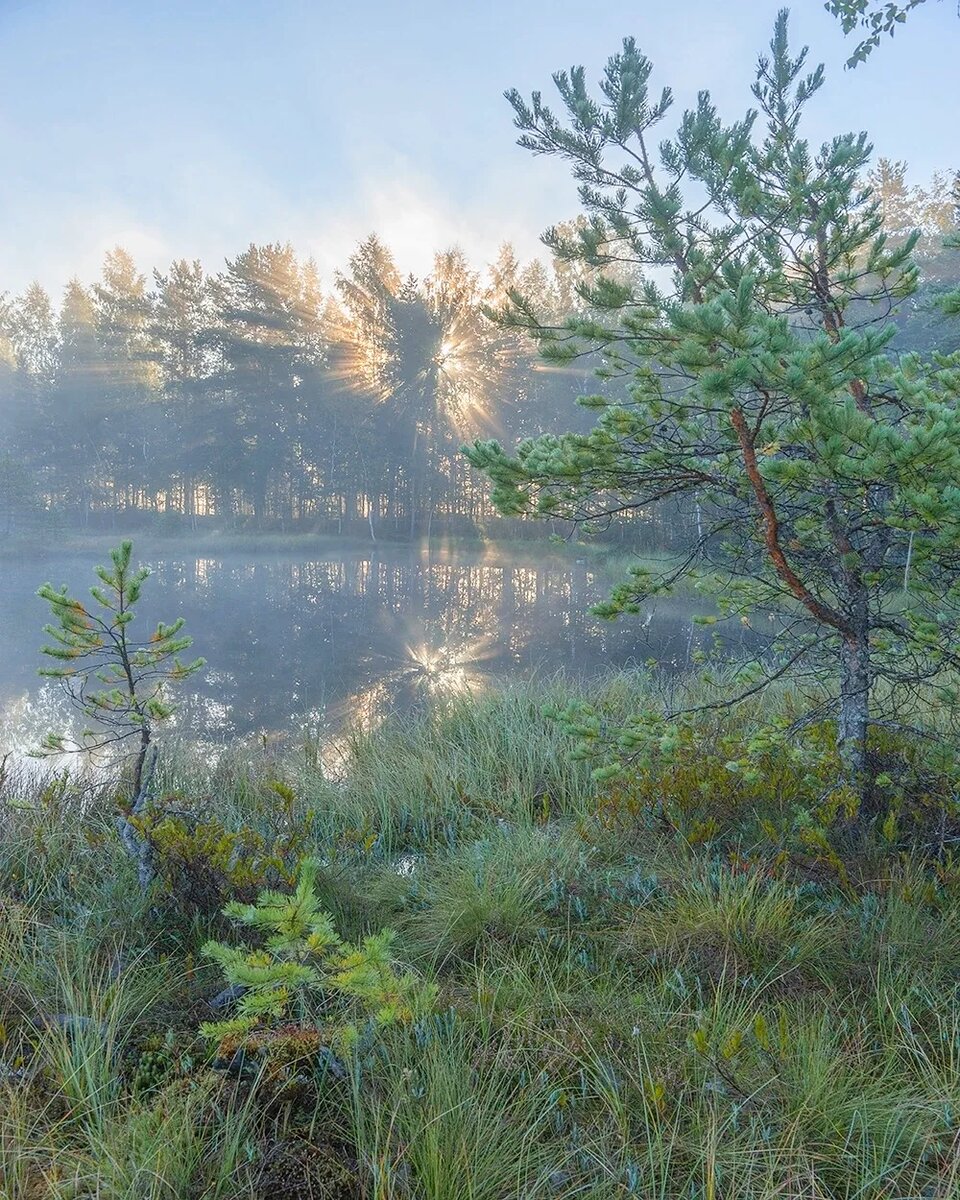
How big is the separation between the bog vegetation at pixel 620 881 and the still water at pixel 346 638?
1.50m

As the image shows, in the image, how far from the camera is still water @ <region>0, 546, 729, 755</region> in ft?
28.3

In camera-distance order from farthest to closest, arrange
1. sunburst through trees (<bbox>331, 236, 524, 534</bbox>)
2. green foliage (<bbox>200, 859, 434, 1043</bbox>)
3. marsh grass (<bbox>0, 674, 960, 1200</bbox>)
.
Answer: sunburst through trees (<bbox>331, 236, 524, 534</bbox>)
green foliage (<bbox>200, 859, 434, 1043</bbox>)
marsh grass (<bbox>0, 674, 960, 1200</bbox>)

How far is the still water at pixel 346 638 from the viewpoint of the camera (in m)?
8.62

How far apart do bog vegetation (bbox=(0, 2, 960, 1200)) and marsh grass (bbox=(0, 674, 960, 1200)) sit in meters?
0.02

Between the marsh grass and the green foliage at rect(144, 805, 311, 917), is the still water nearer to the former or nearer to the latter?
the marsh grass

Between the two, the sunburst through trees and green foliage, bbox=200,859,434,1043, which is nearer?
green foliage, bbox=200,859,434,1043

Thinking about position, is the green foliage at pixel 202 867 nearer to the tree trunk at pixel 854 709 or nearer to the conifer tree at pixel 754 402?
the conifer tree at pixel 754 402

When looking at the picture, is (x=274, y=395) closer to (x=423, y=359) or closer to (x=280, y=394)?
(x=280, y=394)

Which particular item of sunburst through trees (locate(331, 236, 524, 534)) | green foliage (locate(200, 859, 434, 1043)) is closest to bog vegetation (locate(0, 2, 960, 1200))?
green foliage (locate(200, 859, 434, 1043))

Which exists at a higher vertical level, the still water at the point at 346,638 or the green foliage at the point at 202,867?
the green foliage at the point at 202,867

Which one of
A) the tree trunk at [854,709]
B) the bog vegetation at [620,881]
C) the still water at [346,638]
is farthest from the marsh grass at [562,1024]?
the still water at [346,638]

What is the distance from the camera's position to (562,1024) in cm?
203

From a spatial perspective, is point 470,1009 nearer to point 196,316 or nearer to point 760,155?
point 760,155

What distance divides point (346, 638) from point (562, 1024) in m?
11.8
